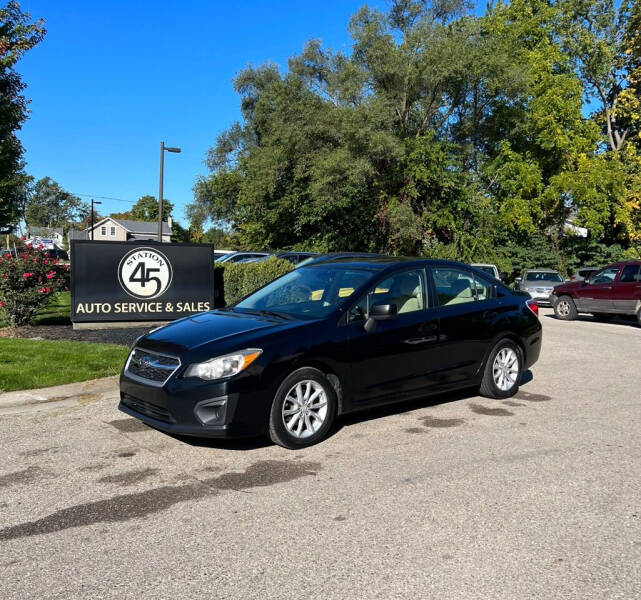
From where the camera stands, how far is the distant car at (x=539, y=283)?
980 inches

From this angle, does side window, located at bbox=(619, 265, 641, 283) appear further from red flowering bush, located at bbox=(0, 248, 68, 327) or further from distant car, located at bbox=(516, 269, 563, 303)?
red flowering bush, located at bbox=(0, 248, 68, 327)

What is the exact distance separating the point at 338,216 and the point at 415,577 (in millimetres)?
32974

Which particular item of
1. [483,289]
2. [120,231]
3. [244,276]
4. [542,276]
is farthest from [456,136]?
[120,231]

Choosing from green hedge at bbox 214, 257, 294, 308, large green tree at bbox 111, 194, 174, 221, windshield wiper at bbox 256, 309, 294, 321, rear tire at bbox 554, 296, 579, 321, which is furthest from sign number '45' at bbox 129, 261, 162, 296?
large green tree at bbox 111, 194, 174, 221

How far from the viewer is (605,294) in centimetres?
1742

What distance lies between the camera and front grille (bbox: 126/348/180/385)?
5.20m

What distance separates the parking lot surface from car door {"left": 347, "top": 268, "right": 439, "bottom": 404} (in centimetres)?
42

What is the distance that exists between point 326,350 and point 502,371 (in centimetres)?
275

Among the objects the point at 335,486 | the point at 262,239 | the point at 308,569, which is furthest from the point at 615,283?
the point at 262,239

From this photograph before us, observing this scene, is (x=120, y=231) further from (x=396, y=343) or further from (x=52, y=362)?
(x=396, y=343)

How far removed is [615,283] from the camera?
17.2 meters

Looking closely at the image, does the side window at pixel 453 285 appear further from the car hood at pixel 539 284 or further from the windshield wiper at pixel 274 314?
the car hood at pixel 539 284

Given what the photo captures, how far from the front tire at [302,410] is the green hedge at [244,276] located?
9057 millimetres

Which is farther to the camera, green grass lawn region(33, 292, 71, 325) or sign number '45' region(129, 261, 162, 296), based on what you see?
green grass lawn region(33, 292, 71, 325)
